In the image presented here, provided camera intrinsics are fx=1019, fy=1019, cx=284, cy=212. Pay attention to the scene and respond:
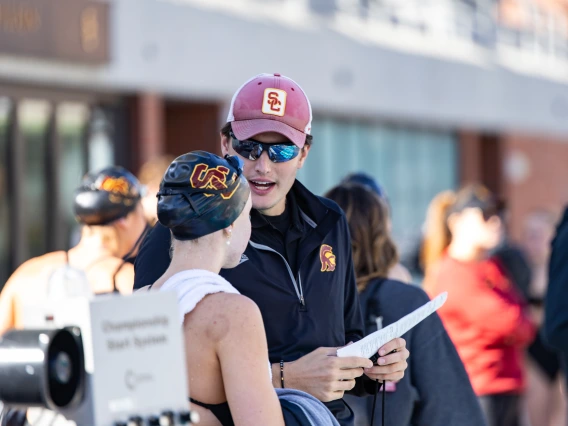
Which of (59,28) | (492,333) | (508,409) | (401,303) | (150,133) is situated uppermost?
(59,28)

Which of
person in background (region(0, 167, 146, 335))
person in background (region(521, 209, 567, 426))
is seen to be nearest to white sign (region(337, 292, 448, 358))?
person in background (region(0, 167, 146, 335))

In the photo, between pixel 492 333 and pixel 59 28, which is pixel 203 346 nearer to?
pixel 492 333

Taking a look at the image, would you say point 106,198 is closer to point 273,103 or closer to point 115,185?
point 115,185

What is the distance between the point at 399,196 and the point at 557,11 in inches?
339

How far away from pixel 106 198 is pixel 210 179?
2525 mm

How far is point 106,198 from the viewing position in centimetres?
507

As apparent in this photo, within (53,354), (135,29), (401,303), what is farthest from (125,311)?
(135,29)

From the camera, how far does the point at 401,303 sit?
4.23 metres

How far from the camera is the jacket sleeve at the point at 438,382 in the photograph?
4117 mm

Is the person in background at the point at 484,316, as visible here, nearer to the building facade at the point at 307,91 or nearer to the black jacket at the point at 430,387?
the black jacket at the point at 430,387

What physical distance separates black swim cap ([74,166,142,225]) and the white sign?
89.7 inches

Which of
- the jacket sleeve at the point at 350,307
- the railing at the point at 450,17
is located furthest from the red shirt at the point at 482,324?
the railing at the point at 450,17

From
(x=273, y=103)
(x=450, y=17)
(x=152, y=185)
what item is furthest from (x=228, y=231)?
(x=450, y=17)

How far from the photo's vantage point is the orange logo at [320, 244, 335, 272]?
3438 millimetres
